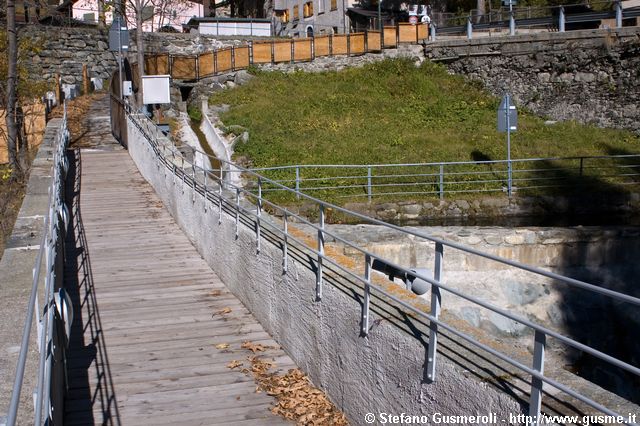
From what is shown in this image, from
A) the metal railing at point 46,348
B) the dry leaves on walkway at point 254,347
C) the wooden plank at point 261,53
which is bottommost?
the dry leaves on walkway at point 254,347

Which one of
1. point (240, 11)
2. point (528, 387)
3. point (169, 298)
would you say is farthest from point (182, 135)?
point (240, 11)

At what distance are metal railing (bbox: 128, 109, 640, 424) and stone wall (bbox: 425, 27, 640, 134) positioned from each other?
15.3m

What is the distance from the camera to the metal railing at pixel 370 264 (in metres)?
3.27

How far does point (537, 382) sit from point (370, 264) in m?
2.18

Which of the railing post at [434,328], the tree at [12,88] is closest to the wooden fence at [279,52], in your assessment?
the tree at [12,88]

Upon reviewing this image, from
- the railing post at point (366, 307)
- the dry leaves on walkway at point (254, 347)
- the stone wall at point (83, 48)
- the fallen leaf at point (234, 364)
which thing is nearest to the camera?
the railing post at point (366, 307)

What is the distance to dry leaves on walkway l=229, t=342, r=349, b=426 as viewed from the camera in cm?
607

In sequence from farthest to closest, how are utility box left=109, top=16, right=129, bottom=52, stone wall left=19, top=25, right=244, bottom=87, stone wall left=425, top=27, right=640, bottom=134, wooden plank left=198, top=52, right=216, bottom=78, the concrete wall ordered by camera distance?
stone wall left=19, top=25, right=244, bottom=87
wooden plank left=198, top=52, right=216, bottom=78
stone wall left=425, top=27, right=640, bottom=134
utility box left=109, top=16, right=129, bottom=52
the concrete wall

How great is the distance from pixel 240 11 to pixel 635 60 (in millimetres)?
45956

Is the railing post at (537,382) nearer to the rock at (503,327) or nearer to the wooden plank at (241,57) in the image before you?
the rock at (503,327)

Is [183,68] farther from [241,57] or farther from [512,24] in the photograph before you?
[512,24]

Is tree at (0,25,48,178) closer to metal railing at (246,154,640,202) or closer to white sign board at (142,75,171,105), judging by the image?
white sign board at (142,75,171,105)

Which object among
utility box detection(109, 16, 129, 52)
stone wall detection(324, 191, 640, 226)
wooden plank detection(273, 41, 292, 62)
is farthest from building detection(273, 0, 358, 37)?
stone wall detection(324, 191, 640, 226)

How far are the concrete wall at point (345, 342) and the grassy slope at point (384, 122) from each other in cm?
1319
